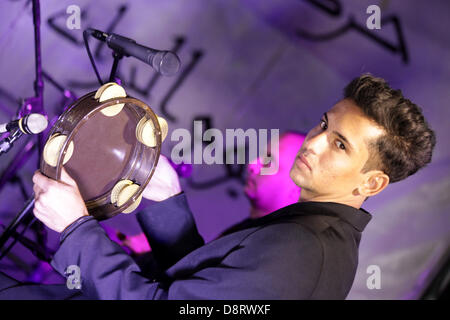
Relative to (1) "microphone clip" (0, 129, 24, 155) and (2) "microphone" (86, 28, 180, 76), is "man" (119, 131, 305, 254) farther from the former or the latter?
(2) "microphone" (86, 28, 180, 76)

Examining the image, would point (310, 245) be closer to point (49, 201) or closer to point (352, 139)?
point (352, 139)

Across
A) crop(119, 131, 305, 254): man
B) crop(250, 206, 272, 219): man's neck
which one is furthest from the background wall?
crop(250, 206, 272, 219): man's neck

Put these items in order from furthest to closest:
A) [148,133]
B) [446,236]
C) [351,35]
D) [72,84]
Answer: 1. [72,84]
2. [351,35]
3. [446,236]
4. [148,133]

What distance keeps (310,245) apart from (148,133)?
561 millimetres

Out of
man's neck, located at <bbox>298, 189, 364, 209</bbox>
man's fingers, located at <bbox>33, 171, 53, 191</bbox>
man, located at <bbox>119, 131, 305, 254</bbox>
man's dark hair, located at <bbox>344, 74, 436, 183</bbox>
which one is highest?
man's dark hair, located at <bbox>344, 74, 436, 183</bbox>

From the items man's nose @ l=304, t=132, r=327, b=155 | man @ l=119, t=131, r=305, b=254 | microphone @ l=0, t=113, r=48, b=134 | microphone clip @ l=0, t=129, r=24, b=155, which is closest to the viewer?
microphone @ l=0, t=113, r=48, b=134

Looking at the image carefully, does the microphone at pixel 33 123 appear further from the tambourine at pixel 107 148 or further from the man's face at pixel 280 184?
the man's face at pixel 280 184

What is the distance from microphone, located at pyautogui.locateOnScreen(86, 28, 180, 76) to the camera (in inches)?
32.8

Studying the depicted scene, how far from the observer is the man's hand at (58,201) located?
2.95ft

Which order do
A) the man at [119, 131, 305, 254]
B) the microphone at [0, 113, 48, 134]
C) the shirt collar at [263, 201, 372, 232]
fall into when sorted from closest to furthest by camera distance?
the microphone at [0, 113, 48, 134] < the shirt collar at [263, 201, 372, 232] < the man at [119, 131, 305, 254]

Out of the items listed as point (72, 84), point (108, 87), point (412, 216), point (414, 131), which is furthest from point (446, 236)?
point (72, 84)

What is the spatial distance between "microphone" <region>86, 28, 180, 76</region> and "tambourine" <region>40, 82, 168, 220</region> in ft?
0.37

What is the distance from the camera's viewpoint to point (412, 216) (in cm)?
214

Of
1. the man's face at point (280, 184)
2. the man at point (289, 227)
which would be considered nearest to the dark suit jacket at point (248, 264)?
the man at point (289, 227)
